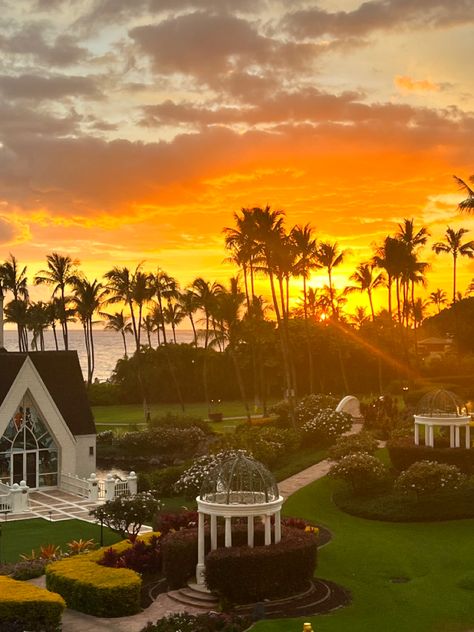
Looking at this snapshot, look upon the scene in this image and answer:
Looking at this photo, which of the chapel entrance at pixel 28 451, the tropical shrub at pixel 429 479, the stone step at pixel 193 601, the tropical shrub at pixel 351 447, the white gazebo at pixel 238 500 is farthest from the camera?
the chapel entrance at pixel 28 451

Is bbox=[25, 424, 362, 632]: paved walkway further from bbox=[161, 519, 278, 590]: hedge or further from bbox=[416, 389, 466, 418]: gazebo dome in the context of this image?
bbox=[416, 389, 466, 418]: gazebo dome

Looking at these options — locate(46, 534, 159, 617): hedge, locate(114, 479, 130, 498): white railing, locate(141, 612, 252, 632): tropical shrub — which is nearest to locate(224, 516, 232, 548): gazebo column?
locate(46, 534, 159, 617): hedge

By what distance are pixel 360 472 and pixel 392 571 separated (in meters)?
10.1

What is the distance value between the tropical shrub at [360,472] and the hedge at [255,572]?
12980 mm

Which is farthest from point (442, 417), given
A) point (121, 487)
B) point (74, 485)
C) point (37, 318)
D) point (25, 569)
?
point (37, 318)

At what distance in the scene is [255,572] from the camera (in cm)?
2242

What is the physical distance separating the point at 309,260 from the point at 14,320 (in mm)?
40865

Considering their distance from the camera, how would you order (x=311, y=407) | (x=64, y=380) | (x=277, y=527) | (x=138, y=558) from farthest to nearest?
1. (x=311, y=407)
2. (x=64, y=380)
3. (x=138, y=558)
4. (x=277, y=527)

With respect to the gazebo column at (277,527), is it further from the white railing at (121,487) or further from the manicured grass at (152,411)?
the manicured grass at (152,411)

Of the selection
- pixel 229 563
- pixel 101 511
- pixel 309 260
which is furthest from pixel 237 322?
pixel 229 563

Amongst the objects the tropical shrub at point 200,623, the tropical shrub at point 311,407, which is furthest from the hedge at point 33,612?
the tropical shrub at point 311,407

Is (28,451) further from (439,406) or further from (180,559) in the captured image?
(180,559)

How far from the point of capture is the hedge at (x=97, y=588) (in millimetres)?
21766

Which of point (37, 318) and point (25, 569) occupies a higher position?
point (37, 318)
